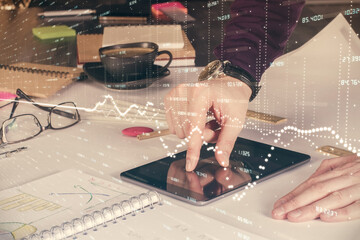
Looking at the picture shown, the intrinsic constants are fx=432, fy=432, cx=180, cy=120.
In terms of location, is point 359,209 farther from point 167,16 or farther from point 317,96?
point 167,16

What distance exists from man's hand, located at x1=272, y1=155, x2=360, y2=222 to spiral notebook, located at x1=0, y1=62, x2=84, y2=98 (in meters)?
0.52

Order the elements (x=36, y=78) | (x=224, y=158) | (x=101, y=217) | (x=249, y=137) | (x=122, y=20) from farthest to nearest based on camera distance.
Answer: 1. (x=122, y=20)
2. (x=36, y=78)
3. (x=249, y=137)
4. (x=224, y=158)
5. (x=101, y=217)

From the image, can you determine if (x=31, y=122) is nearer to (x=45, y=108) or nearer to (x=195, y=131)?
(x=45, y=108)

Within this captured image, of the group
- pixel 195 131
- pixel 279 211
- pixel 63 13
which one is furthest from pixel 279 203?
pixel 63 13

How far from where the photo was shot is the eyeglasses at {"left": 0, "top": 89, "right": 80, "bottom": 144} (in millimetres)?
586

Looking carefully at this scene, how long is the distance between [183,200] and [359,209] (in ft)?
0.51

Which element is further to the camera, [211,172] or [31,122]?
[31,122]

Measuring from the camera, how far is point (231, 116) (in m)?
0.52

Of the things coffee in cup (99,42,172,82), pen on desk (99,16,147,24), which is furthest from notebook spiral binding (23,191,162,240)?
pen on desk (99,16,147,24)

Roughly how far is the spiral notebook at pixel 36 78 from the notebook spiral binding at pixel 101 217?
433 mm

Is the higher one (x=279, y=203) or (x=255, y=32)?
(x=255, y=32)

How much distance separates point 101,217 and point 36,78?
0.54 metres

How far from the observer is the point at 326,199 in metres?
0.37

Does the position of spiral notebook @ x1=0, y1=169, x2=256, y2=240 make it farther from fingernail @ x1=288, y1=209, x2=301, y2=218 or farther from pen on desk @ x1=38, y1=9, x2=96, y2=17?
pen on desk @ x1=38, y1=9, x2=96, y2=17
